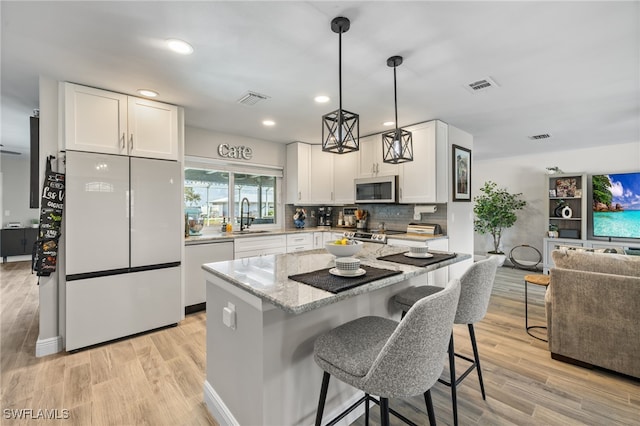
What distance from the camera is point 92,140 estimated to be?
8.53 feet

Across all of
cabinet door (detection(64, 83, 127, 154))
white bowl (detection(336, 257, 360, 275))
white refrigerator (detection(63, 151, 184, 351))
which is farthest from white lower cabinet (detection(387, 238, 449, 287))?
cabinet door (detection(64, 83, 127, 154))

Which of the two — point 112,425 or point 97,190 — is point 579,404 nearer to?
point 112,425

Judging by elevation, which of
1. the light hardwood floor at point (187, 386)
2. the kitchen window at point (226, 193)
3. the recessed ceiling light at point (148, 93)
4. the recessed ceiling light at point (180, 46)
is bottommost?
the light hardwood floor at point (187, 386)

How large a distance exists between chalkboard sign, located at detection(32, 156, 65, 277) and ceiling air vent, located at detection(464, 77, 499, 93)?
3.79m

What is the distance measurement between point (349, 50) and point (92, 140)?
95.8 inches

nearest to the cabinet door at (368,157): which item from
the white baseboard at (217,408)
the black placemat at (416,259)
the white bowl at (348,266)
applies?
the black placemat at (416,259)

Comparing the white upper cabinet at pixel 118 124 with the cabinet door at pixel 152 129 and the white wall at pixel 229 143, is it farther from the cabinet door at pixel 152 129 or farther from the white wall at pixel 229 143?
the white wall at pixel 229 143

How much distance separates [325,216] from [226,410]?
3941 mm

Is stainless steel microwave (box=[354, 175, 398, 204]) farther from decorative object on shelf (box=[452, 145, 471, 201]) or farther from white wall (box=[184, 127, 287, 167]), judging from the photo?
white wall (box=[184, 127, 287, 167])

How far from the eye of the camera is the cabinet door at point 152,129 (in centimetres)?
282

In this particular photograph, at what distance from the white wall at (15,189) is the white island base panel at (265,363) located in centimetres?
761

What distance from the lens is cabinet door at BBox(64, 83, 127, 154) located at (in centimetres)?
250

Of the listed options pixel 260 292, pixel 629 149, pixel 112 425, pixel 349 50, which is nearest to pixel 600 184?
pixel 629 149

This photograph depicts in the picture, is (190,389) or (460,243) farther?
(460,243)
